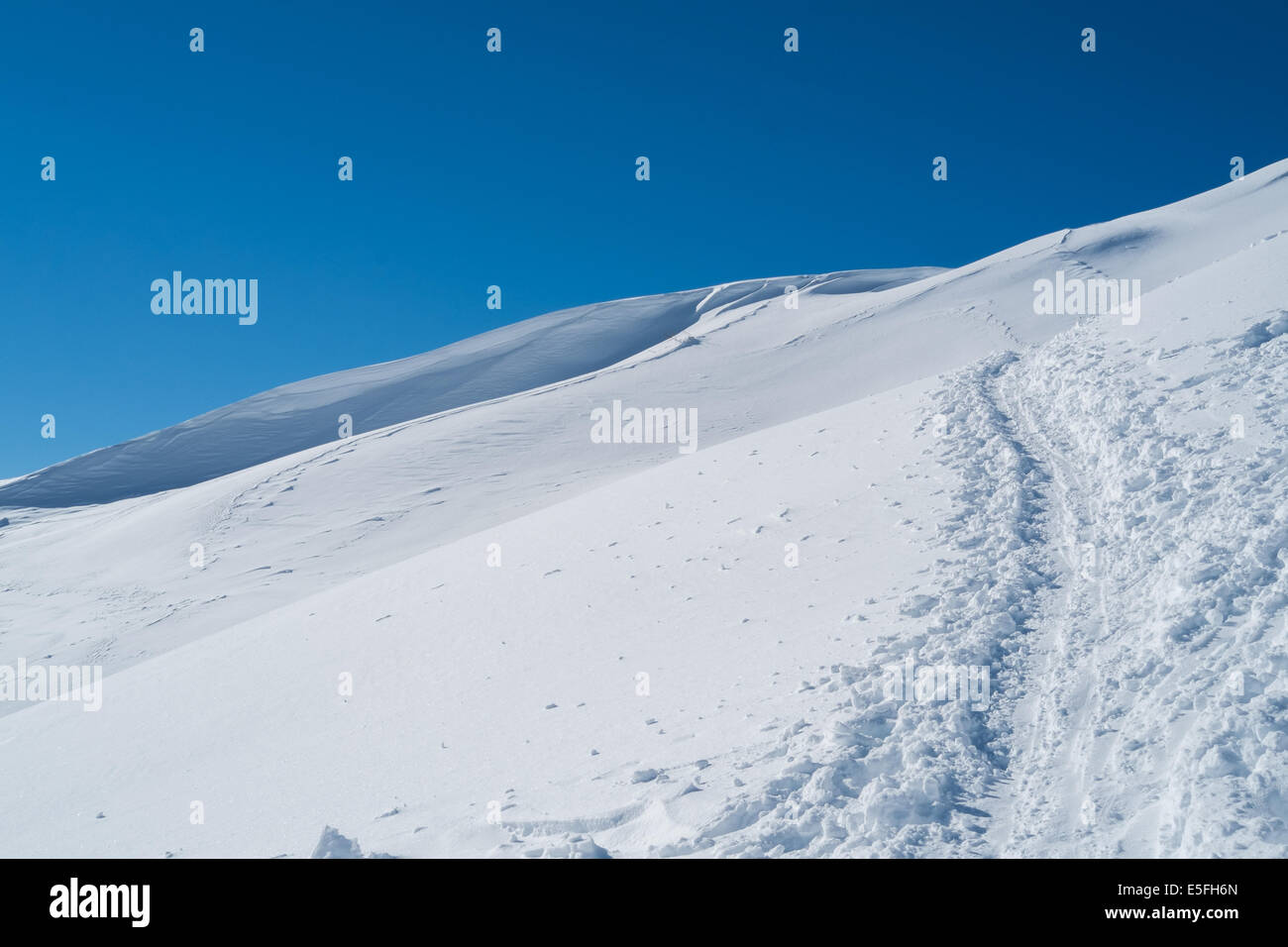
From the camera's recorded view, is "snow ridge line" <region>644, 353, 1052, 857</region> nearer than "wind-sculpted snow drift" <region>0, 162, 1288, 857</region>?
Yes

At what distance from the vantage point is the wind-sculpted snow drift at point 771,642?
5715mm

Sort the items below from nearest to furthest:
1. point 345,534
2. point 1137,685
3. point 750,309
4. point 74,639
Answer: point 1137,685
point 74,639
point 345,534
point 750,309

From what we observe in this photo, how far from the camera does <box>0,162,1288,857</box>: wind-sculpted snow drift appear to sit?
5715 mm

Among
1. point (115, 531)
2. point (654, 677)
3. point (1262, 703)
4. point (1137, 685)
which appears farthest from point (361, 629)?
point (115, 531)

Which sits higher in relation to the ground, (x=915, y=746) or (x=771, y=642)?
(x=771, y=642)

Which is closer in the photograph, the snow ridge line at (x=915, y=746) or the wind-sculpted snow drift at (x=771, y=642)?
the snow ridge line at (x=915, y=746)

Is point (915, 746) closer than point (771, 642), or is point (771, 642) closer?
point (915, 746)

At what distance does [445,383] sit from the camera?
41.2 m

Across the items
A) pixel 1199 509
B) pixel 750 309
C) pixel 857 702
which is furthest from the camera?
pixel 750 309

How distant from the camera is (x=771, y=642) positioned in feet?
28.6
